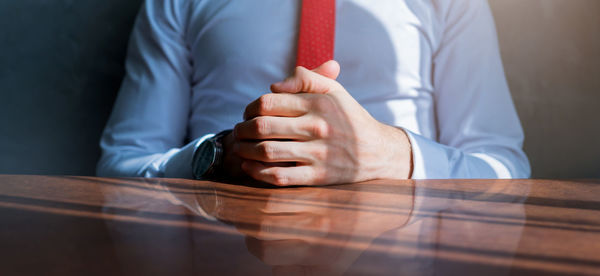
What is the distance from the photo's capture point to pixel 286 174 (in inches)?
24.5

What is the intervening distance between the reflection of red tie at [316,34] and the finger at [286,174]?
45cm

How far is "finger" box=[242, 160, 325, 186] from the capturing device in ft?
2.03

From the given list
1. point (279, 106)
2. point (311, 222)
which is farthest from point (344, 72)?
point (311, 222)

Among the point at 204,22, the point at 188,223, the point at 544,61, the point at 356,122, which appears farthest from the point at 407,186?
the point at 544,61

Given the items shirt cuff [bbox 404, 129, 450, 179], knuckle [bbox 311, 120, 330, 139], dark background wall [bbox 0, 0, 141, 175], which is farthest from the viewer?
dark background wall [bbox 0, 0, 141, 175]

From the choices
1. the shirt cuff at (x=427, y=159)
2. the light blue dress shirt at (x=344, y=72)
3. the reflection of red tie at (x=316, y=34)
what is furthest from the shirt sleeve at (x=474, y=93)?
the reflection of red tie at (x=316, y=34)

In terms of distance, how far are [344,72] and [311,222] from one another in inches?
31.3

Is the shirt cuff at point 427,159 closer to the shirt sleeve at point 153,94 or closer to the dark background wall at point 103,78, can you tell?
the shirt sleeve at point 153,94

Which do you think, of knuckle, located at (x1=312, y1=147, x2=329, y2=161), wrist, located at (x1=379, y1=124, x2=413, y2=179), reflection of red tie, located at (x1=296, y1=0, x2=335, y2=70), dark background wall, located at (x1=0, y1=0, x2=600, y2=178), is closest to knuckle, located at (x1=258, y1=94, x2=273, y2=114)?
knuckle, located at (x1=312, y1=147, x2=329, y2=161)

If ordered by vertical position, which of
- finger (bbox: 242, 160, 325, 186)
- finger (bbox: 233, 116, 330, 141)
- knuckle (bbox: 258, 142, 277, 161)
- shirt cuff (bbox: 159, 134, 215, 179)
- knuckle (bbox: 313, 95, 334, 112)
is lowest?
→ shirt cuff (bbox: 159, 134, 215, 179)

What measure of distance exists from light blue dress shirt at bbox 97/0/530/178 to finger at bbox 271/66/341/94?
1.14 ft

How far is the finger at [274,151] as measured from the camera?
2.20 feet

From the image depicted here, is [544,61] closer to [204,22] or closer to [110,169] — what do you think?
[204,22]

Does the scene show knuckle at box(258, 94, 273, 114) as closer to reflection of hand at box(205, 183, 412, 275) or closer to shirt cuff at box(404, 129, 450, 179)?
reflection of hand at box(205, 183, 412, 275)
